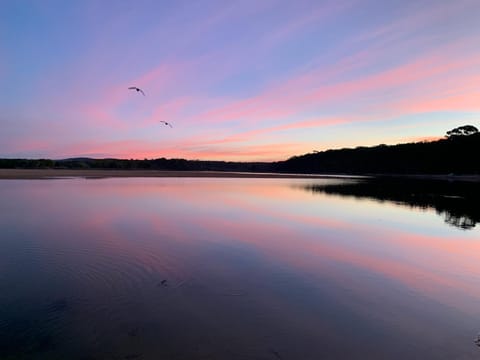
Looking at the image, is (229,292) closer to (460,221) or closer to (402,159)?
(460,221)

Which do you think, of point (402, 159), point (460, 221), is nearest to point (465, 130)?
point (402, 159)

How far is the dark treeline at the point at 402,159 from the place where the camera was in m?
78.6

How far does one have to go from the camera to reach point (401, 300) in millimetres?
5328

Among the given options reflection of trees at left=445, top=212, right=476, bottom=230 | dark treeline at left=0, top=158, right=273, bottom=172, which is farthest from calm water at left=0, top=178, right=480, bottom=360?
dark treeline at left=0, top=158, right=273, bottom=172

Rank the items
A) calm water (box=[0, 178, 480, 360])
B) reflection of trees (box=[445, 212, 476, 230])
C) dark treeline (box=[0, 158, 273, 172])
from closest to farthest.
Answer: calm water (box=[0, 178, 480, 360])
reflection of trees (box=[445, 212, 476, 230])
dark treeline (box=[0, 158, 273, 172])

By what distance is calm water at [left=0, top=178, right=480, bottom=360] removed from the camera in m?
3.68

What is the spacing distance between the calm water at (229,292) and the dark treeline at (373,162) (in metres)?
81.6

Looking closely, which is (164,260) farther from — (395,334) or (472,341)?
(472,341)

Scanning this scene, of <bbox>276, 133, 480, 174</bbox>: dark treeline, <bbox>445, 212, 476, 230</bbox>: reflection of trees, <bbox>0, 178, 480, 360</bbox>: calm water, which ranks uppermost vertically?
<bbox>276, 133, 480, 174</bbox>: dark treeline

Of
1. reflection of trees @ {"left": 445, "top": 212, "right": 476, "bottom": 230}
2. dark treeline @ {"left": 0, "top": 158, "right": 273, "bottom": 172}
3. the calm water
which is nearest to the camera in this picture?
the calm water

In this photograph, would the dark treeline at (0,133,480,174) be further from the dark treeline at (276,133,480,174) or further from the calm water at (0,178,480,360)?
the calm water at (0,178,480,360)

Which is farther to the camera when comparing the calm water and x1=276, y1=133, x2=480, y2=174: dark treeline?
x1=276, y1=133, x2=480, y2=174: dark treeline

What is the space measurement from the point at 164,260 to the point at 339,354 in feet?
14.3

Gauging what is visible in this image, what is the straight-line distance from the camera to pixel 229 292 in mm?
5301
